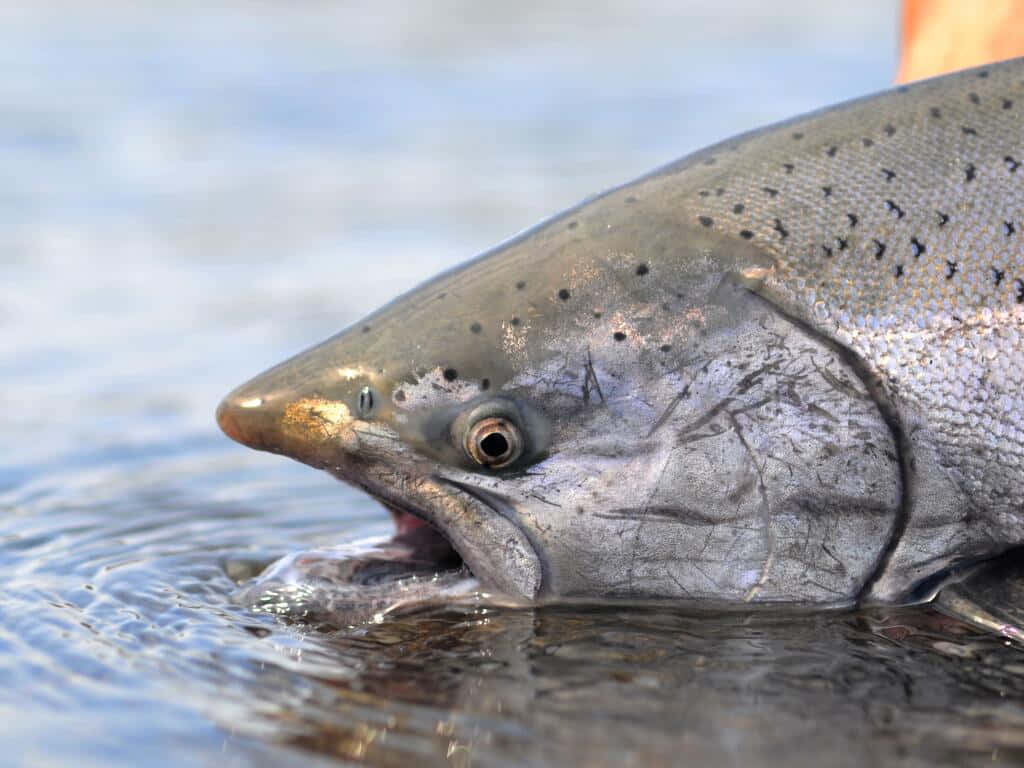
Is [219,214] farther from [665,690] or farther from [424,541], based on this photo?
→ [665,690]

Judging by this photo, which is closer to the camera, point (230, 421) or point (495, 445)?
point (495, 445)

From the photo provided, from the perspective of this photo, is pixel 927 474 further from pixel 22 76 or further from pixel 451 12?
pixel 451 12

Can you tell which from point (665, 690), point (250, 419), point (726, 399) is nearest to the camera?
point (665, 690)

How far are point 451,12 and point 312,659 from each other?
36.8 ft

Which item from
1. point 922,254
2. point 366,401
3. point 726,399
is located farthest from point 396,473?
point 922,254

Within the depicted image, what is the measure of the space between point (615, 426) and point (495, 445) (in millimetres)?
265

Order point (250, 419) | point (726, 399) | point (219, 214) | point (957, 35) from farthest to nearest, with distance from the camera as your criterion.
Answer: point (219, 214), point (957, 35), point (250, 419), point (726, 399)

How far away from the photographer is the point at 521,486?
12.3ft

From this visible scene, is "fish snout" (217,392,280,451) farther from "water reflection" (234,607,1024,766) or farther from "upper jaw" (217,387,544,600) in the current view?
"water reflection" (234,607,1024,766)

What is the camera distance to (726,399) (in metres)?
3.70

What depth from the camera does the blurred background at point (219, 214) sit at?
3879 mm

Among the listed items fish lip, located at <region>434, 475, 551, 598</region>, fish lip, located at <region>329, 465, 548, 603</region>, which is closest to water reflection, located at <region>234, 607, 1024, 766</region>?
fish lip, located at <region>329, 465, 548, 603</region>

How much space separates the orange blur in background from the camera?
215 inches

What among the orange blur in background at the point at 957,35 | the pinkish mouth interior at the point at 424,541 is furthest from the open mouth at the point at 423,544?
the orange blur in background at the point at 957,35
